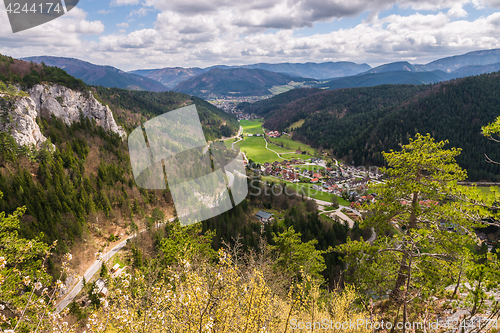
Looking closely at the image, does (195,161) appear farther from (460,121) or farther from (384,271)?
(460,121)

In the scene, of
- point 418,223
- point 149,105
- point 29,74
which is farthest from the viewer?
point 149,105

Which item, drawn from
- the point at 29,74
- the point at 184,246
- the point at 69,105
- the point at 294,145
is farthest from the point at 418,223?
the point at 294,145

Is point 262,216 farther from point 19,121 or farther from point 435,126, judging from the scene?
point 435,126

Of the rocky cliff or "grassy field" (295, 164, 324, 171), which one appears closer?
the rocky cliff

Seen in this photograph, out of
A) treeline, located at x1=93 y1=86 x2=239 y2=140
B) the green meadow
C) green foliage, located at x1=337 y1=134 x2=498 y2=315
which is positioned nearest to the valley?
green foliage, located at x1=337 y1=134 x2=498 y2=315

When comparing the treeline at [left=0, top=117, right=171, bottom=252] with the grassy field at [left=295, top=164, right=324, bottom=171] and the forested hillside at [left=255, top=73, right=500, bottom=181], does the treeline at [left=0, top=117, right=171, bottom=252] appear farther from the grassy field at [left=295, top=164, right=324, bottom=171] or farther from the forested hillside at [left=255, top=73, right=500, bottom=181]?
the forested hillside at [left=255, top=73, right=500, bottom=181]
